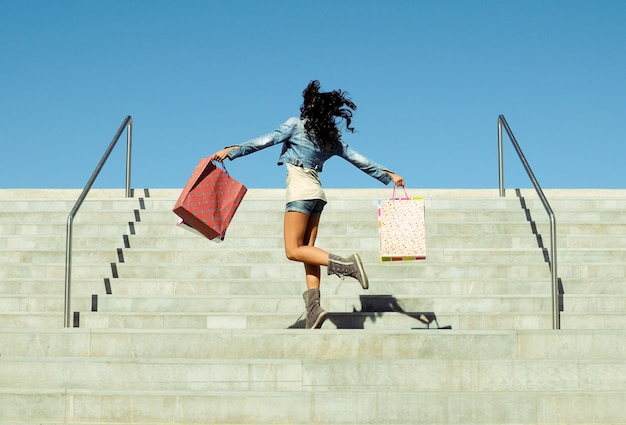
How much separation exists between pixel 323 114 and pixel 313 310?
4.37ft

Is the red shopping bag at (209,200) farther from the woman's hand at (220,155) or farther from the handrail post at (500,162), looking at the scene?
the handrail post at (500,162)

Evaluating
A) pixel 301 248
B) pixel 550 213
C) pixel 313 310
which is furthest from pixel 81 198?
pixel 550 213

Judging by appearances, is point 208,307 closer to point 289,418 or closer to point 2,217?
point 289,418

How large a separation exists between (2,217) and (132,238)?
1.82m

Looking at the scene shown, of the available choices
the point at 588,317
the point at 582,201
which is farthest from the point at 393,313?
the point at 582,201

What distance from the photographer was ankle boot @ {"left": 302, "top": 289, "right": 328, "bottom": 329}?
19.0ft

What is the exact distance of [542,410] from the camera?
4805mm

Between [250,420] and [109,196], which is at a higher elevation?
[109,196]

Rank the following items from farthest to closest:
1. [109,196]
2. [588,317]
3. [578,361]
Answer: [109,196] < [588,317] < [578,361]

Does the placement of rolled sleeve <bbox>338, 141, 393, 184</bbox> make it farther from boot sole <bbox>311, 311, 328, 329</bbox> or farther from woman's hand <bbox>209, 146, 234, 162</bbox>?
boot sole <bbox>311, 311, 328, 329</bbox>

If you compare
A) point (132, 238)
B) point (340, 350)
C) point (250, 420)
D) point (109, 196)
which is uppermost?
point (109, 196)

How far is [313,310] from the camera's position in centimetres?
581

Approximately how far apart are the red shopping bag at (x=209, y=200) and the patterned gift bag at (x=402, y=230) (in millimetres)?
1043

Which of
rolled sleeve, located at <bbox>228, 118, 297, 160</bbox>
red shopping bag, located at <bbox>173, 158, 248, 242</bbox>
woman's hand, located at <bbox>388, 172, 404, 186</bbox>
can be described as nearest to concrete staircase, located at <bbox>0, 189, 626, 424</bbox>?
red shopping bag, located at <bbox>173, 158, 248, 242</bbox>
